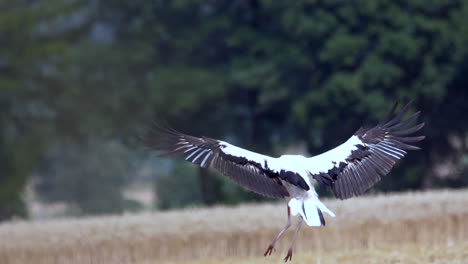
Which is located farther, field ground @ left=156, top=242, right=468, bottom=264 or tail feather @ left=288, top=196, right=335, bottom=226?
field ground @ left=156, top=242, right=468, bottom=264

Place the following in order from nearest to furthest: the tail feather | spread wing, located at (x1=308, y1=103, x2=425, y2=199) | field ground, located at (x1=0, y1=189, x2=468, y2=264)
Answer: the tail feather, spread wing, located at (x1=308, y1=103, x2=425, y2=199), field ground, located at (x1=0, y1=189, x2=468, y2=264)

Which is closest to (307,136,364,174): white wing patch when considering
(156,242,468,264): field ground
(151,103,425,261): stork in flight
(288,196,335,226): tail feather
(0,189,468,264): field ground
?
(151,103,425,261): stork in flight

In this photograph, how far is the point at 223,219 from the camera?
44.3 ft

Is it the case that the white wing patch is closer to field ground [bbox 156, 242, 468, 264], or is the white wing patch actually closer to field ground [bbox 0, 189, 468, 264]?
field ground [bbox 156, 242, 468, 264]

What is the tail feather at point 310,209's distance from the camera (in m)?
9.66

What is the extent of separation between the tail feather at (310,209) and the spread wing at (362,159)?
1.35ft

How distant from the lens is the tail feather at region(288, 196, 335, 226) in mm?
9656

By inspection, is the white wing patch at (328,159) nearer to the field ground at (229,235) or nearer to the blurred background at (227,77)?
the field ground at (229,235)

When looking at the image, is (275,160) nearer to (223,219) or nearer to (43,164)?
(223,219)

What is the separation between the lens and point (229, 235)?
43.4 feet

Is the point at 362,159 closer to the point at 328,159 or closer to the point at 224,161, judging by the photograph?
the point at 328,159

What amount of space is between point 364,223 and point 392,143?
2.65 m

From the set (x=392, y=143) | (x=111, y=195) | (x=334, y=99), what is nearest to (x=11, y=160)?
(x=111, y=195)

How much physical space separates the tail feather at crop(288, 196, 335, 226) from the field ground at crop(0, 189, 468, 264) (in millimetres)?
2084
